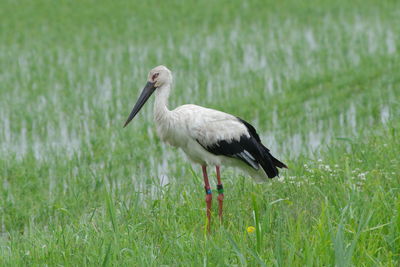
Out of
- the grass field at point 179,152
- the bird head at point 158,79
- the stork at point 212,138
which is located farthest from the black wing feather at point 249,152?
the bird head at point 158,79

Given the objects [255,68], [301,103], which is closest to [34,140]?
[301,103]

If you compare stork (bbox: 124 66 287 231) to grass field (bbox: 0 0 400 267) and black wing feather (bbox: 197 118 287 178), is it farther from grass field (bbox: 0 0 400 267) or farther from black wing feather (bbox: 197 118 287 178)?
grass field (bbox: 0 0 400 267)

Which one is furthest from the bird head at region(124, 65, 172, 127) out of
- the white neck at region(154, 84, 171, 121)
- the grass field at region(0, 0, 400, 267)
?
the grass field at region(0, 0, 400, 267)

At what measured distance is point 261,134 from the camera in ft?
25.0

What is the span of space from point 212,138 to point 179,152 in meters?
2.32

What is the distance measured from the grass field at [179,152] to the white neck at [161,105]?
649mm

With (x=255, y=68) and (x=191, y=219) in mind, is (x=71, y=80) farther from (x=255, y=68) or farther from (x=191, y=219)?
(x=191, y=219)

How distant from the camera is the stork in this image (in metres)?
4.86

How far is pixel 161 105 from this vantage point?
16.3ft

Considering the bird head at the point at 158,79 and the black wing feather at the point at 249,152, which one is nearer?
the black wing feather at the point at 249,152

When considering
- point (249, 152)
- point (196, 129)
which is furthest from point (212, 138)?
point (249, 152)

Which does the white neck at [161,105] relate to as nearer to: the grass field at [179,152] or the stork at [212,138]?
the stork at [212,138]

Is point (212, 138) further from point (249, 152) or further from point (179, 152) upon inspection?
point (179, 152)

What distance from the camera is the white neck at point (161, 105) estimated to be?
194 inches
